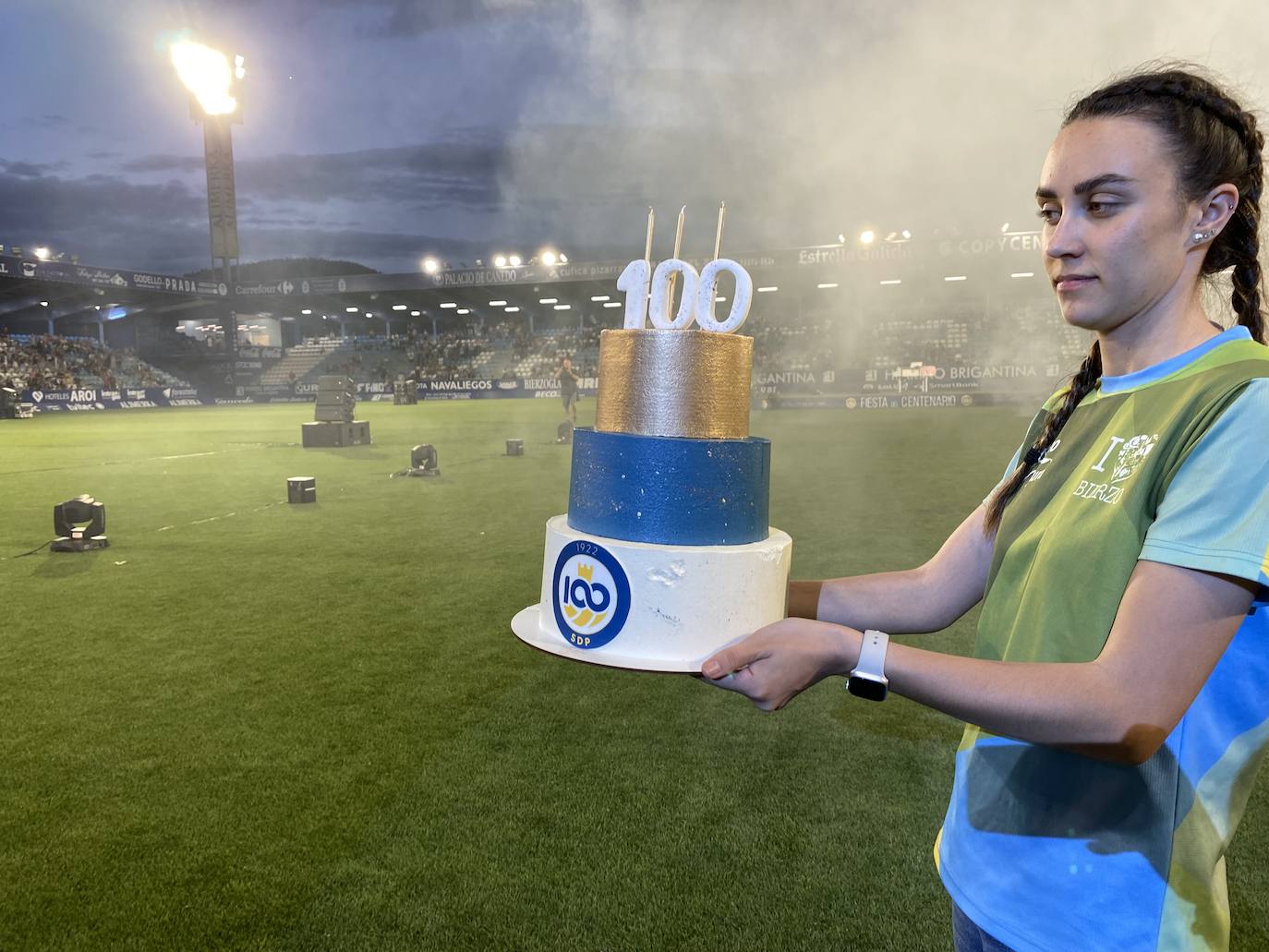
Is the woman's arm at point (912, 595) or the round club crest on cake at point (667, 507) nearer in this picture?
the round club crest on cake at point (667, 507)

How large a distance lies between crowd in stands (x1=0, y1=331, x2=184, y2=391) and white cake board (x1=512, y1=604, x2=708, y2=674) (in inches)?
1313

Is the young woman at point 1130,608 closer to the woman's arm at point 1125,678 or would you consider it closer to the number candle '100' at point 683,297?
the woman's arm at point 1125,678

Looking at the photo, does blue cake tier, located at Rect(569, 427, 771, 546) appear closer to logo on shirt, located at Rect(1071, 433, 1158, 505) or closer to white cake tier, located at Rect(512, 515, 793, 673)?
white cake tier, located at Rect(512, 515, 793, 673)

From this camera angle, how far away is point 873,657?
101cm

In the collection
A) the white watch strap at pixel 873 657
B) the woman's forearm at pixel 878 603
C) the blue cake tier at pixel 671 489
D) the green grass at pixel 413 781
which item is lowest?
the green grass at pixel 413 781

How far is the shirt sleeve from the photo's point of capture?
0.88m

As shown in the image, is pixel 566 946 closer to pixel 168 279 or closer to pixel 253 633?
pixel 253 633

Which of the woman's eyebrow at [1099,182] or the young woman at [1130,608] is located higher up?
the woman's eyebrow at [1099,182]

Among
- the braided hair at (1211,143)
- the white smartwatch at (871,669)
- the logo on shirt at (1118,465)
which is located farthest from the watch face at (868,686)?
the braided hair at (1211,143)

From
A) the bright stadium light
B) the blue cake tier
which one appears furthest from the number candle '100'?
the bright stadium light

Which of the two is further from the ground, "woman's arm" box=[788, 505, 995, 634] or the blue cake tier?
the blue cake tier

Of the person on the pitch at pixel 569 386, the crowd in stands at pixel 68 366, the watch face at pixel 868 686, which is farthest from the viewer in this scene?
the crowd in stands at pixel 68 366

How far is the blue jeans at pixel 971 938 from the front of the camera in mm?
1148

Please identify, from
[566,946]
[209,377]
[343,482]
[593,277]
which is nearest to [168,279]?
[209,377]
